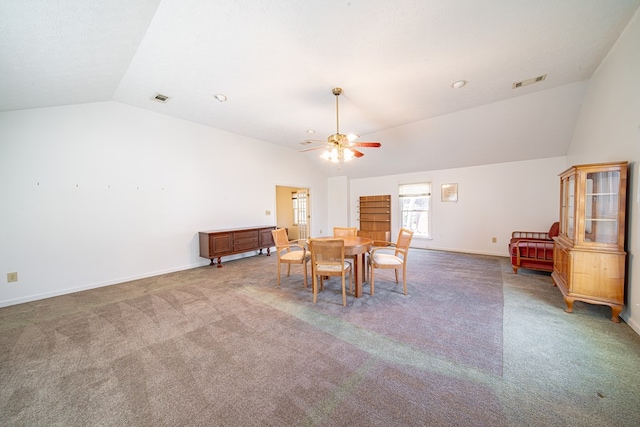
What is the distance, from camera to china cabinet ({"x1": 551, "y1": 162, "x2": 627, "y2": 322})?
2332 millimetres

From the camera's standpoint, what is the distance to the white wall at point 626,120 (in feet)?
7.19

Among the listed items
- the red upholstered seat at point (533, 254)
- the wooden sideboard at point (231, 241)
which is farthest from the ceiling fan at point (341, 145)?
the red upholstered seat at point (533, 254)

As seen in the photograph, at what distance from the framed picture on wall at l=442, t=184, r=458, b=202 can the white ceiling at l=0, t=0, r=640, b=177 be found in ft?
6.81

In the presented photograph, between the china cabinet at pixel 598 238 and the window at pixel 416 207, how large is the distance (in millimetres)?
3711

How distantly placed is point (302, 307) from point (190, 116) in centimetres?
405

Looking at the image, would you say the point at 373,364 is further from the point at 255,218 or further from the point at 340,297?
the point at 255,218

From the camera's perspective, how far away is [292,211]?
9008 mm

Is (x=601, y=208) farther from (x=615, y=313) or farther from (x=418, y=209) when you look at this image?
(x=418, y=209)

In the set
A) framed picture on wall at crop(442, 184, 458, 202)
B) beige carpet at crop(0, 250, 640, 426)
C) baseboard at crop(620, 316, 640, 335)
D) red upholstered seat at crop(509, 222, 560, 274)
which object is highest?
framed picture on wall at crop(442, 184, 458, 202)

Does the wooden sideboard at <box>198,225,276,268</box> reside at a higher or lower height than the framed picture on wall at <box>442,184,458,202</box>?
lower

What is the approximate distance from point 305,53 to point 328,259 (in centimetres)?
242

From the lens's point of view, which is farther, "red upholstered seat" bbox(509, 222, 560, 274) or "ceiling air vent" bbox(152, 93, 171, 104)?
"red upholstered seat" bbox(509, 222, 560, 274)

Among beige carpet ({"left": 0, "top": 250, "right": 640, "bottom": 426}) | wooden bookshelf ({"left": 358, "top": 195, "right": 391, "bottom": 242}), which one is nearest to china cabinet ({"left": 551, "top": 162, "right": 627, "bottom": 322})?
beige carpet ({"left": 0, "top": 250, "right": 640, "bottom": 426})

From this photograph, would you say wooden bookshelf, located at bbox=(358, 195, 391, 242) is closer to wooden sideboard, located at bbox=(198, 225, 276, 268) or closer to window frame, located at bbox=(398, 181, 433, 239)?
window frame, located at bbox=(398, 181, 433, 239)
